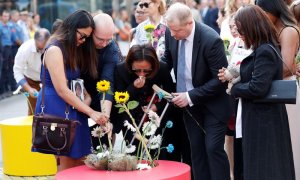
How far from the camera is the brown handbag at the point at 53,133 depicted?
5.90m

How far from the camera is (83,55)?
6.20 m

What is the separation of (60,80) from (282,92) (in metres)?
1.72

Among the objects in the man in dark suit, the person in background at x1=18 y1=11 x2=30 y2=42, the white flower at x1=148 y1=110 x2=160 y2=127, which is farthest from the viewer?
the person in background at x1=18 y1=11 x2=30 y2=42

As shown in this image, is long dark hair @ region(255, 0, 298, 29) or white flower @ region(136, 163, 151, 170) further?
long dark hair @ region(255, 0, 298, 29)

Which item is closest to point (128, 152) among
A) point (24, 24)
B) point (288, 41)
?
point (288, 41)

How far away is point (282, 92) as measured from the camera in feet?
17.9

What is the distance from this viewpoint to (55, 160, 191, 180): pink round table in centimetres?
527

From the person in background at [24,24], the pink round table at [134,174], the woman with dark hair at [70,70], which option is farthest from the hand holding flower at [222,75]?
the person in background at [24,24]

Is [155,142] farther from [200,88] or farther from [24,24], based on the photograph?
[24,24]

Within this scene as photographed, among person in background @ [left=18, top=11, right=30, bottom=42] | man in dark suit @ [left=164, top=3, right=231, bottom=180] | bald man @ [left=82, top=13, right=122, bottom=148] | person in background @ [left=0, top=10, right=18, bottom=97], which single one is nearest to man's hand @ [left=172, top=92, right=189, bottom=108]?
man in dark suit @ [left=164, top=3, right=231, bottom=180]

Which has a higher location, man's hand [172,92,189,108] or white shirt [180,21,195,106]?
white shirt [180,21,195,106]

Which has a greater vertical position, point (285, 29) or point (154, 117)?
point (285, 29)

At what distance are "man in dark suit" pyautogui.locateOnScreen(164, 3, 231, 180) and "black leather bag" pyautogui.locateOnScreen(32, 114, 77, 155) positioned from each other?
95 centimetres

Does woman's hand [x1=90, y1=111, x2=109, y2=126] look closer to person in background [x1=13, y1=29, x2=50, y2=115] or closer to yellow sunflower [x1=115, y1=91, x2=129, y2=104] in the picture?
yellow sunflower [x1=115, y1=91, x2=129, y2=104]
